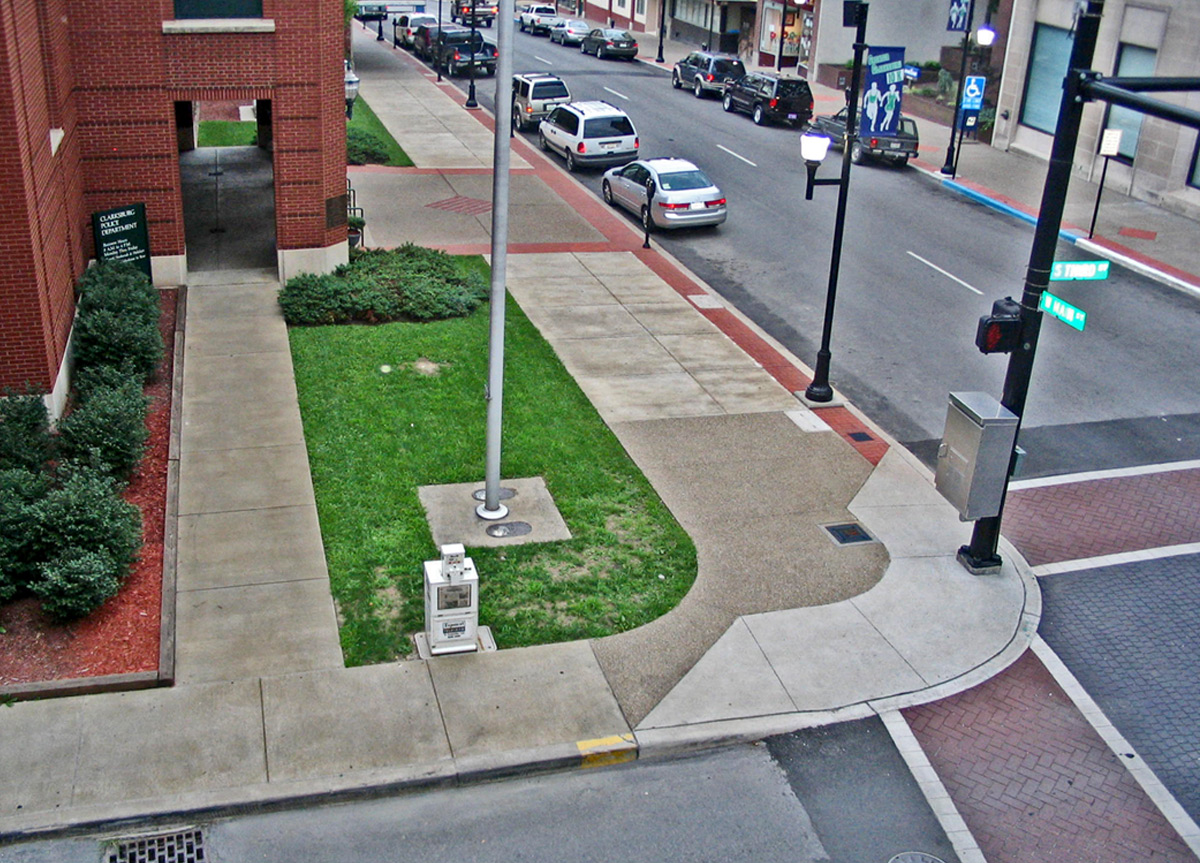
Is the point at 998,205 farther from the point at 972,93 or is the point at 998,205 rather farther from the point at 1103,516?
the point at 1103,516

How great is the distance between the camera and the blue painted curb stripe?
92.1 feet

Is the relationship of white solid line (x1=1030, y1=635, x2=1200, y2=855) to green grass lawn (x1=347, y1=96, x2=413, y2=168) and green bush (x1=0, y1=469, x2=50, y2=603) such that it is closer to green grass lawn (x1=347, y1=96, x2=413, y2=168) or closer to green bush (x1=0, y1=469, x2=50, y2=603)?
green bush (x1=0, y1=469, x2=50, y2=603)

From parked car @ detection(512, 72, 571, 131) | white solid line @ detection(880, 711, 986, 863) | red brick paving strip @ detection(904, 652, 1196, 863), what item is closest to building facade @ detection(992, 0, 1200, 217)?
parked car @ detection(512, 72, 571, 131)

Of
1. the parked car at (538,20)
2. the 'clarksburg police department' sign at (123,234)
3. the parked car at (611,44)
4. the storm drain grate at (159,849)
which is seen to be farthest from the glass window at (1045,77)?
the parked car at (538,20)

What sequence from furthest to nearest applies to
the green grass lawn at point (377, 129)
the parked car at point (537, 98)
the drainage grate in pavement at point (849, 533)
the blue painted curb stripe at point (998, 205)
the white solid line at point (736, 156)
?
the parked car at point (537, 98) → the white solid line at point (736, 156) → the green grass lawn at point (377, 129) → the blue painted curb stripe at point (998, 205) → the drainage grate in pavement at point (849, 533)

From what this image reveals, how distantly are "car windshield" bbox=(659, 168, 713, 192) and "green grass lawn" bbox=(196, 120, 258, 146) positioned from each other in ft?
41.8

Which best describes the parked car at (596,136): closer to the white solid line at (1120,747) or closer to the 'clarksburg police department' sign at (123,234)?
the 'clarksburg police department' sign at (123,234)

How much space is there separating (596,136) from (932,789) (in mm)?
25219

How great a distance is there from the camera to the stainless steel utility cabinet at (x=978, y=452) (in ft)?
40.4

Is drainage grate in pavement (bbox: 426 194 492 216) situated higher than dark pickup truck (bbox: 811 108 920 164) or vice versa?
dark pickup truck (bbox: 811 108 920 164)

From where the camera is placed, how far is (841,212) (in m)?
16.4

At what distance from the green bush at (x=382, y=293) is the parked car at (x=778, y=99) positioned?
21.7 metres

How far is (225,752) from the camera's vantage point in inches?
377

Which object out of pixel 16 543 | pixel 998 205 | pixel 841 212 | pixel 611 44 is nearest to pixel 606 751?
pixel 16 543
